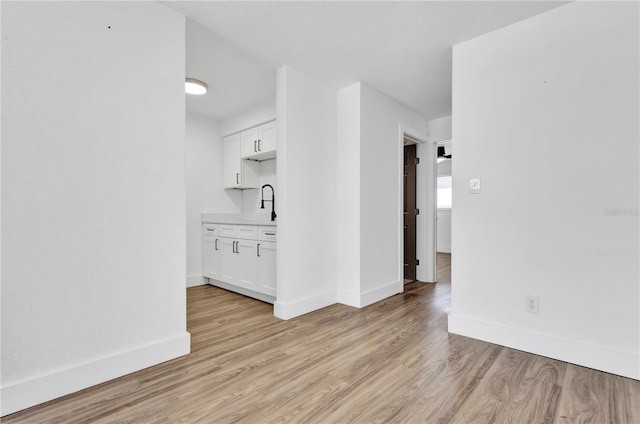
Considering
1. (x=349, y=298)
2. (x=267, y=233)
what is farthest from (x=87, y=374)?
(x=349, y=298)

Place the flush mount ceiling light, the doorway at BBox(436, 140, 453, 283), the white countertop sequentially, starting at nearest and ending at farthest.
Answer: the flush mount ceiling light
the white countertop
the doorway at BBox(436, 140, 453, 283)


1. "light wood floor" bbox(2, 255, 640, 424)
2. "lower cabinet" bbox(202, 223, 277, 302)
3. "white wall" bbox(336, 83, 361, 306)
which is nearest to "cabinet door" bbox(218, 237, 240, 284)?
"lower cabinet" bbox(202, 223, 277, 302)

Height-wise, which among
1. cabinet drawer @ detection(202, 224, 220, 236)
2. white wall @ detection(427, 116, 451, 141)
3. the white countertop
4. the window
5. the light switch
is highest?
white wall @ detection(427, 116, 451, 141)

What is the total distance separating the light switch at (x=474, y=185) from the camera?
2.52 metres

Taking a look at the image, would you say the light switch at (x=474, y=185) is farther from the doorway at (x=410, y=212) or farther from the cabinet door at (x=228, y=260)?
the cabinet door at (x=228, y=260)

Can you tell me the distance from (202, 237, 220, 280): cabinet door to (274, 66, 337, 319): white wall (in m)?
1.47

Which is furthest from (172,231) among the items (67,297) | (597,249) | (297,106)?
(597,249)

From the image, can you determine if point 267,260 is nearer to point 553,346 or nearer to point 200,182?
point 200,182

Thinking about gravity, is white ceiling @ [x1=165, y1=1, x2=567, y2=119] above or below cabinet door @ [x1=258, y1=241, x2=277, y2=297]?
above

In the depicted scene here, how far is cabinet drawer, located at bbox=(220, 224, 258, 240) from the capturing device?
11.8 feet

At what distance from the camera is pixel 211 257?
4277 millimetres

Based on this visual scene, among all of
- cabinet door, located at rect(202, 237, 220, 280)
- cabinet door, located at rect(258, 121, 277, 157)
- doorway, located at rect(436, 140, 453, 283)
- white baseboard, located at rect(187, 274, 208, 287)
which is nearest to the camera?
cabinet door, located at rect(258, 121, 277, 157)

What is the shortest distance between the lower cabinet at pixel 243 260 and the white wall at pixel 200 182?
15cm

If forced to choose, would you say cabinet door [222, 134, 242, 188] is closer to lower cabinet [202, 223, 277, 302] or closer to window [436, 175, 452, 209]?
lower cabinet [202, 223, 277, 302]
